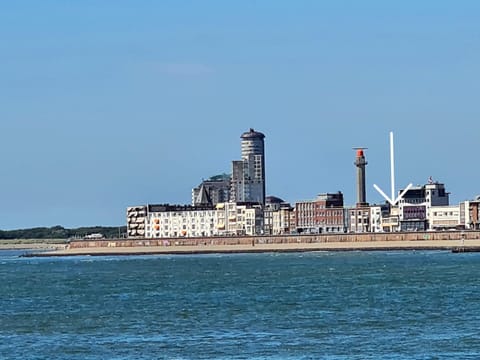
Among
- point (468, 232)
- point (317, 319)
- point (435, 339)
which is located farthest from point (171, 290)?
point (468, 232)

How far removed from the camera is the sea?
40.8m

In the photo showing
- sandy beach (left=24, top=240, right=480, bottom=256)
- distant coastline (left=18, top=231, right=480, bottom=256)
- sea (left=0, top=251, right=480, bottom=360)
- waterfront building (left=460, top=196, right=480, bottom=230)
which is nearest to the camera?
sea (left=0, top=251, right=480, bottom=360)

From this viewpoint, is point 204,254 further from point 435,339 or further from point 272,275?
point 435,339

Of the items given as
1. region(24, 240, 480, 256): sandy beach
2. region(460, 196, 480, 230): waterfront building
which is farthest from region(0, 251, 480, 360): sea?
region(460, 196, 480, 230): waterfront building

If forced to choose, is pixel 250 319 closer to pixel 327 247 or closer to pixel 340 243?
pixel 327 247

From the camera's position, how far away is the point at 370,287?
A: 71.2 metres

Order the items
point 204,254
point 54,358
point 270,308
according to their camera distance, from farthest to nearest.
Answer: point 204,254
point 270,308
point 54,358

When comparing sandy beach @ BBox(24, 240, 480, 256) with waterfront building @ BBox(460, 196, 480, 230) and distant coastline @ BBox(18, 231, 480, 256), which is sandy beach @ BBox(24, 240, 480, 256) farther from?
waterfront building @ BBox(460, 196, 480, 230)

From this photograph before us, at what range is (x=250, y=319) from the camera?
2002 inches

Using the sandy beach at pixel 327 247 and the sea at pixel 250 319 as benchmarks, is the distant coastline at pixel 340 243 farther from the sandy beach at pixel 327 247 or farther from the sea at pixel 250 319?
the sea at pixel 250 319

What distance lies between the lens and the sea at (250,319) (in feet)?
134

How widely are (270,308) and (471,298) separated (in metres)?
9.38

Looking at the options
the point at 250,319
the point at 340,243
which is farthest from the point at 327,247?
the point at 250,319

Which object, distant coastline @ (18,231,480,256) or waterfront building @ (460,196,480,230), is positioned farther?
waterfront building @ (460,196,480,230)
